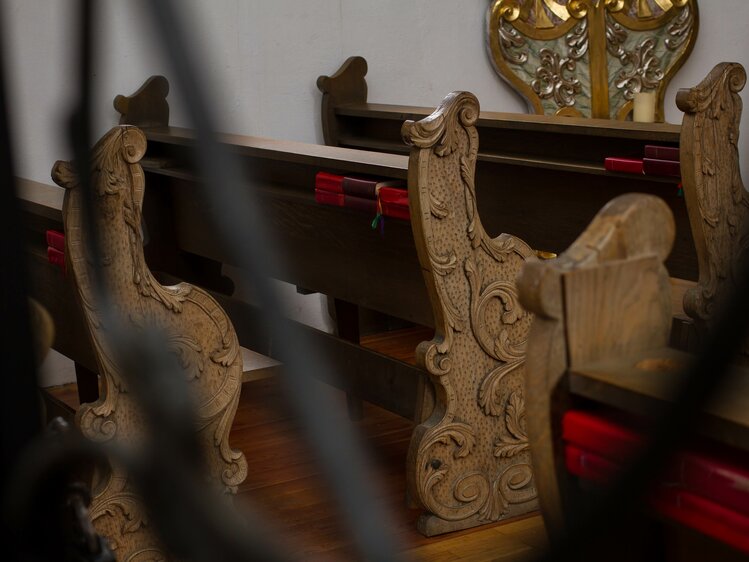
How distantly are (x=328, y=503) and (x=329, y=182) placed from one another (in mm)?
1323

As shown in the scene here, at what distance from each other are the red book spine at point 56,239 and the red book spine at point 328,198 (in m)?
0.89

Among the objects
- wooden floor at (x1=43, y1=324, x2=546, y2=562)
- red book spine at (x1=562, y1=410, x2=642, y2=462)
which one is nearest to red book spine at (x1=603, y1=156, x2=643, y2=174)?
wooden floor at (x1=43, y1=324, x2=546, y2=562)

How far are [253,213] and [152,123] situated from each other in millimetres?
4834

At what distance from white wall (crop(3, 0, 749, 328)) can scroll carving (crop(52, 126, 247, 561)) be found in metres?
1.70

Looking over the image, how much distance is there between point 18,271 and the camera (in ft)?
1.34

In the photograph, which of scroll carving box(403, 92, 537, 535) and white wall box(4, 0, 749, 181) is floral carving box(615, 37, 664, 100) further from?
scroll carving box(403, 92, 537, 535)

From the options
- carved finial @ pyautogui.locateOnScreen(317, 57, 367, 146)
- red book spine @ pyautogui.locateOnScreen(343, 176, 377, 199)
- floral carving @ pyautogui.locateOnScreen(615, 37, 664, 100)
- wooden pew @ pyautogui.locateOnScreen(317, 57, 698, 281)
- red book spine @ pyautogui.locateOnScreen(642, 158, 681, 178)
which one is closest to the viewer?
red book spine @ pyautogui.locateOnScreen(343, 176, 377, 199)

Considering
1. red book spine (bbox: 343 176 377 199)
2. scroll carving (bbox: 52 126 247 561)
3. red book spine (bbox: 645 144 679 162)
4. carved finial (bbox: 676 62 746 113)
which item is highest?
carved finial (bbox: 676 62 746 113)

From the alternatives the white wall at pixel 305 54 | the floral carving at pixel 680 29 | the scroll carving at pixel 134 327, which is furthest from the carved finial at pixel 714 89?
the floral carving at pixel 680 29

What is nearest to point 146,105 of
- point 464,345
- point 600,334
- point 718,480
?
point 464,345

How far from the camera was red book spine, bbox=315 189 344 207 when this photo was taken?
11.1 ft

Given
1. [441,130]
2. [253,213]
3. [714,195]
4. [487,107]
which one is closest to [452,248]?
[441,130]

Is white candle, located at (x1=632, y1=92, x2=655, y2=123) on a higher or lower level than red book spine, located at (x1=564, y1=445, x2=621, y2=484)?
higher

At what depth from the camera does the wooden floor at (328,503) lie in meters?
2.99
